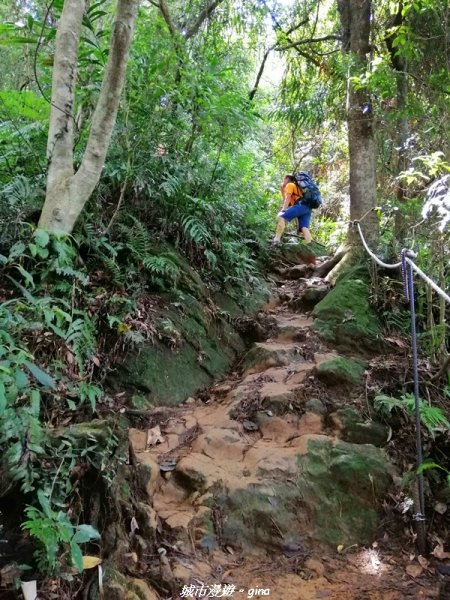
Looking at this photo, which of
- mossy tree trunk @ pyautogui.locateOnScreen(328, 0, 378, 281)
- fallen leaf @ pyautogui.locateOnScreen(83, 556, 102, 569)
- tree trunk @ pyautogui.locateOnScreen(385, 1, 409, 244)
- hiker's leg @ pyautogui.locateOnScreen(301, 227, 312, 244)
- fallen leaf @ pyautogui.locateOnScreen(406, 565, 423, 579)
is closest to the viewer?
fallen leaf @ pyautogui.locateOnScreen(83, 556, 102, 569)

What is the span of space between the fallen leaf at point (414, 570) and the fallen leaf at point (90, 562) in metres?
1.94

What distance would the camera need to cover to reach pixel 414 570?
2.80 meters

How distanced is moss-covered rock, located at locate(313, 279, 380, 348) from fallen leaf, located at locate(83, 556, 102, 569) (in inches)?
136

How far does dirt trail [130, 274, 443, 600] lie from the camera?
8.70 ft

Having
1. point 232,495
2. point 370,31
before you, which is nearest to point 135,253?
point 232,495

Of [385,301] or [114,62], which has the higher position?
[114,62]

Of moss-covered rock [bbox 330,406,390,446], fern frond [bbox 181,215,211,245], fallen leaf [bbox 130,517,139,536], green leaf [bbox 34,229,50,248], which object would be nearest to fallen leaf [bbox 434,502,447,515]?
moss-covered rock [bbox 330,406,390,446]

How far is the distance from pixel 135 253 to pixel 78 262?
620 millimetres

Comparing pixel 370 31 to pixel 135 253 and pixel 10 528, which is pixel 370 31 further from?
pixel 10 528

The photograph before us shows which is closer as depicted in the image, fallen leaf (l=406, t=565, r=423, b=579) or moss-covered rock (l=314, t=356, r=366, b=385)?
fallen leaf (l=406, t=565, r=423, b=579)

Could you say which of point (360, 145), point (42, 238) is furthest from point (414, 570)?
point (360, 145)

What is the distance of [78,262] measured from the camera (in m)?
4.14

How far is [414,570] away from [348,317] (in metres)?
2.76

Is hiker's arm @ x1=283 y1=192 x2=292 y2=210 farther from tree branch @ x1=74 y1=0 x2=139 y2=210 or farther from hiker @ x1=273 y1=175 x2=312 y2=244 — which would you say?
tree branch @ x1=74 y1=0 x2=139 y2=210
